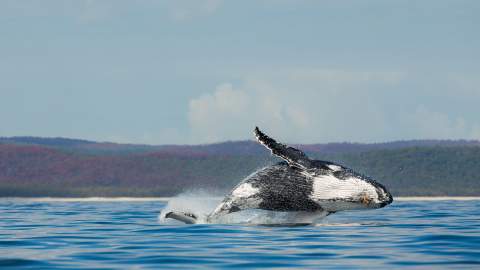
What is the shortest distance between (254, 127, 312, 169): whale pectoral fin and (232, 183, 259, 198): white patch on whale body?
106cm

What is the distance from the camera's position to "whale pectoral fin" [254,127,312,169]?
61.5ft

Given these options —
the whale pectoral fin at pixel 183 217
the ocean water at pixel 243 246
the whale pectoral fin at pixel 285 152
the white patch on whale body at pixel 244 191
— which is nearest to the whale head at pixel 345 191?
the whale pectoral fin at pixel 285 152

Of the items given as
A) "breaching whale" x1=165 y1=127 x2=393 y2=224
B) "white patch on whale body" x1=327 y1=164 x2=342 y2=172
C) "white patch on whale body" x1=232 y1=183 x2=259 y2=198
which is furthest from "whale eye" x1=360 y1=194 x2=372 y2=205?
"white patch on whale body" x1=232 y1=183 x2=259 y2=198

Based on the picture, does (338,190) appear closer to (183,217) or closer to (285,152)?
(285,152)

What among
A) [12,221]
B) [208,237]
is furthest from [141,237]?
[12,221]

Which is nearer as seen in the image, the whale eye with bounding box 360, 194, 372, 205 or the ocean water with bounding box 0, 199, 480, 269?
the ocean water with bounding box 0, 199, 480, 269

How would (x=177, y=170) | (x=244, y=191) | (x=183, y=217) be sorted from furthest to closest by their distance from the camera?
1. (x=177, y=170)
2. (x=183, y=217)
3. (x=244, y=191)

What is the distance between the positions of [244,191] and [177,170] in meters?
53.9

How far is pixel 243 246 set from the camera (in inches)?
635

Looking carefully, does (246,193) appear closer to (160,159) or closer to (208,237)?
(208,237)

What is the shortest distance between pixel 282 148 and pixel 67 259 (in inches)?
242

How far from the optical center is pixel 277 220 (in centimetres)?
2109

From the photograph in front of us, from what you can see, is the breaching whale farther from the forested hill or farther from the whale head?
the forested hill

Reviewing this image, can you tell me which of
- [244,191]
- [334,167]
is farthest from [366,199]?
[244,191]
